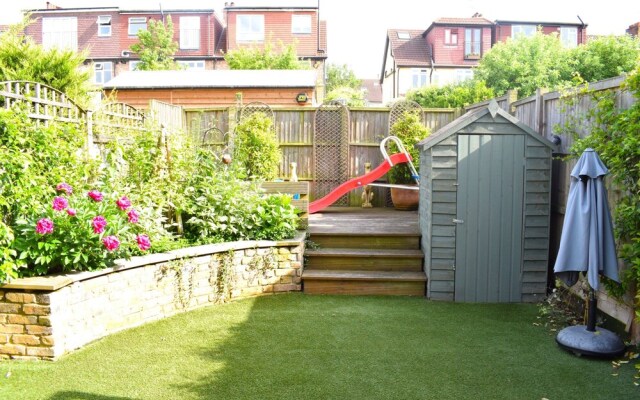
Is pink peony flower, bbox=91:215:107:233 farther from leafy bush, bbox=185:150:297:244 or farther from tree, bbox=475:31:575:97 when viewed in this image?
tree, bbox=475:31:575:97

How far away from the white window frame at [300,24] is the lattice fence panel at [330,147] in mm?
20363

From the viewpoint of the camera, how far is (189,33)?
104ft

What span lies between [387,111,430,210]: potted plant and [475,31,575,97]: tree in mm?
13221

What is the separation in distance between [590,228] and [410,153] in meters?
6.25

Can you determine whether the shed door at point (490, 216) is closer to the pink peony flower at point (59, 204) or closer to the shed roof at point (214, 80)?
the pink peony flower at point (59, 204)

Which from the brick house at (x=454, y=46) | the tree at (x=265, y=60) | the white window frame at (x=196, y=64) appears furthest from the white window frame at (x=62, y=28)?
the brick house at (x=454, y=46)

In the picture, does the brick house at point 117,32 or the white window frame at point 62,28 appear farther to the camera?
the white window frame at point 62,28

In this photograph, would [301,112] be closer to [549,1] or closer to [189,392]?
[189,392]

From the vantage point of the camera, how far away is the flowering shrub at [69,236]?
14.9ft

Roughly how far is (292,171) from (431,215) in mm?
5050

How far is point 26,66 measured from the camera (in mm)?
9547

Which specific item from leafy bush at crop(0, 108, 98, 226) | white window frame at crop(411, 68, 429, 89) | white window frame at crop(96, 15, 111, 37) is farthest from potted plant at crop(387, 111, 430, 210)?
white window frame at crop(96, 15, 111, 37)

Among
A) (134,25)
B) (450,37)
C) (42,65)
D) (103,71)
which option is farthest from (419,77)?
(42,65)

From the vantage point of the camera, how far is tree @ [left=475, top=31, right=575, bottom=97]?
74.1 ft
